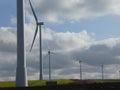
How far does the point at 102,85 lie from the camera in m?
36.2

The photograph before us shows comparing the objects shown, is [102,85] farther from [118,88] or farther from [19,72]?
[19,72]

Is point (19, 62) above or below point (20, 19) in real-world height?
below

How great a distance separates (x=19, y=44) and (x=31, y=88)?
8871 millimetres

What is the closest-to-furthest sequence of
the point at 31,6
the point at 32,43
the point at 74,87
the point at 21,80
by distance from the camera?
the point at 74,87
the point at 21,80
the point at 31,6
the point at 32,43

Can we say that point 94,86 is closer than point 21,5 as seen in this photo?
Yes

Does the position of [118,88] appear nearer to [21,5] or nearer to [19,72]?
[19,72]

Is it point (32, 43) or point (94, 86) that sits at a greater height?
point (32, 43)

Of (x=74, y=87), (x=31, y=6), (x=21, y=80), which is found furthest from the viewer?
(x=31, y=6)

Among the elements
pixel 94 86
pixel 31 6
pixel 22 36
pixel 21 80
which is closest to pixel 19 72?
pixel 21 80

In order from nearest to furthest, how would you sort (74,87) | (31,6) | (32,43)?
1. (74,87)
2. (31,6)
3. (32,43)

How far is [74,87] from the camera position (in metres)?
36.1

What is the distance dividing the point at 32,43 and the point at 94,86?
23992 mm

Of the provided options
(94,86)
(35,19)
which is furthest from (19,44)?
(35,19)

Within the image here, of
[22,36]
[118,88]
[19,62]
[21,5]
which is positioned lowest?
[118,88]
